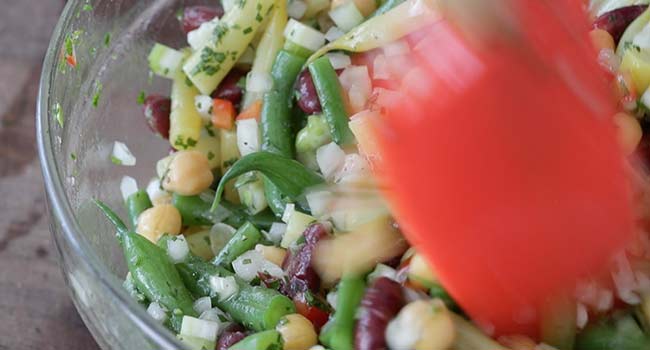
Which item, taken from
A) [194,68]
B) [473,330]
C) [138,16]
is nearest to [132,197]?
[194,68]

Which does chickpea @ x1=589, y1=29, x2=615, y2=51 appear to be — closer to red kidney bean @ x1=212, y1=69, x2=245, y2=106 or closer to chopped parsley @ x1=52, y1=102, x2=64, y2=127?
red kidney bean @ x1=212, y1=69, x2=245, y2=106

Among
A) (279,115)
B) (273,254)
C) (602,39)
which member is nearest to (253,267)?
(273,254)

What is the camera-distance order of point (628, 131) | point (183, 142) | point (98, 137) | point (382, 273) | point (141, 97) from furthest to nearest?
point (141, 97) < point (98, 137) < point (183, 142) < point (628, 131) < point (382, 273)

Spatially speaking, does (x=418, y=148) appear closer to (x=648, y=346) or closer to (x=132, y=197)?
(x=648, y=346)

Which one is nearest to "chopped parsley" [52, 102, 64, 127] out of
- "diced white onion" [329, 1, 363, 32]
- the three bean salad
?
the three bean salad

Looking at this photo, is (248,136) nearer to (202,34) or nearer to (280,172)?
(280,172)

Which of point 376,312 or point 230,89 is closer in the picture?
point 376,312
